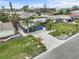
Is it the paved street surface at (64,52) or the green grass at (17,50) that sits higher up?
the green grass at (17,50)

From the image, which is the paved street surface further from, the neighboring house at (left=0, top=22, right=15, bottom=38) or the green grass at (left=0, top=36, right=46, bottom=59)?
the neighboring house at (left=0, top=22, right=15, bottom=38)

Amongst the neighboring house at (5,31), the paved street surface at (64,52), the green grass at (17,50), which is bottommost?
the paved street surface at (64,52)

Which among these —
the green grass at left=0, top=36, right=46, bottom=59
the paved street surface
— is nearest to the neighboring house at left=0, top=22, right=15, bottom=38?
the green grass at left=0, top=36, right=46, bottom=59

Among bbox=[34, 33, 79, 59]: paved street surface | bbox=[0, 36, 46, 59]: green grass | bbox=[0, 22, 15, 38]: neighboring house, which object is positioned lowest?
bbox=[34, 33, 79, 59]: paved street surface

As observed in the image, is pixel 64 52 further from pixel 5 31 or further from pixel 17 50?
pixel 5 31

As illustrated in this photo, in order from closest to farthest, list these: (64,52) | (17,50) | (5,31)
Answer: (17,50) < (64,52) < (5,31)

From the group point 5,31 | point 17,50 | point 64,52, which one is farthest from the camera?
point 5,31

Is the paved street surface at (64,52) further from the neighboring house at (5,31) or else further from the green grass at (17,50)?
the neighboring house at (5,31)

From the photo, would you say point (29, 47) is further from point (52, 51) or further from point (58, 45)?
point (58, 45)

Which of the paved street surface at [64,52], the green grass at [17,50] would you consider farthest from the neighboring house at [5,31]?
the paved street surface at [64,52]

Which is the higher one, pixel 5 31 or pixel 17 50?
pixel 5 31

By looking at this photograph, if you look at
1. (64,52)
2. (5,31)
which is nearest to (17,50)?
(64,52)

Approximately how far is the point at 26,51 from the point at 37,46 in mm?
2772

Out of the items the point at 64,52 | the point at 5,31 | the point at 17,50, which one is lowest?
the point at 64,52
